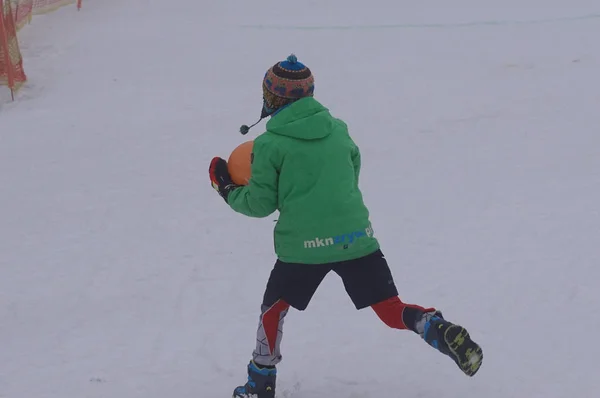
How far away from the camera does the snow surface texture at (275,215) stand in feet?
14.0

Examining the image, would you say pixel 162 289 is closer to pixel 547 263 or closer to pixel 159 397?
pixel 159 397

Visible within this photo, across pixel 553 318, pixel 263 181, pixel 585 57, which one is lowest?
pixel 585 57

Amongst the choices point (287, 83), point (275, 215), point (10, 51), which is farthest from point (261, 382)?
point (10, 51)

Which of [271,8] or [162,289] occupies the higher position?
[162,289]

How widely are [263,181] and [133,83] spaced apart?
7.45m

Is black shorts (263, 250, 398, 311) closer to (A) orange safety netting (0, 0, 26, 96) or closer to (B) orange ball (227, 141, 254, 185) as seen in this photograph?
(B) orange ball (227, 141, 254, 185)

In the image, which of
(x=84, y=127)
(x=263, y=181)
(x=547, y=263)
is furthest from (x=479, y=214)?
(x=84, y=127)

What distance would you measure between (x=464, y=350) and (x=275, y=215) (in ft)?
10.7

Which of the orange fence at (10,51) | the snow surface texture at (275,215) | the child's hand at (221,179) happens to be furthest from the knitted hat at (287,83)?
the orange fence at (10,51)

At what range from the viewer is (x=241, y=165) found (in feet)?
11.4

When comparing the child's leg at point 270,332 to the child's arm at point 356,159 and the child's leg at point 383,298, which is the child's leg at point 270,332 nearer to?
the child's leg at point 383,298

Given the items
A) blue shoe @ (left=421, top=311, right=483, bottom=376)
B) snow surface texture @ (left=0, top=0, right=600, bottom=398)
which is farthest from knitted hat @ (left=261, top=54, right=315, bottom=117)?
snow surface texture @ (left=0, top=0, right=600, bottom=398)

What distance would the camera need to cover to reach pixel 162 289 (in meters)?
5.29

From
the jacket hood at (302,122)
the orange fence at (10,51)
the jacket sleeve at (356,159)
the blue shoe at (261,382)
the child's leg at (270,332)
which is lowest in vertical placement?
the orange fence at (10,51)
